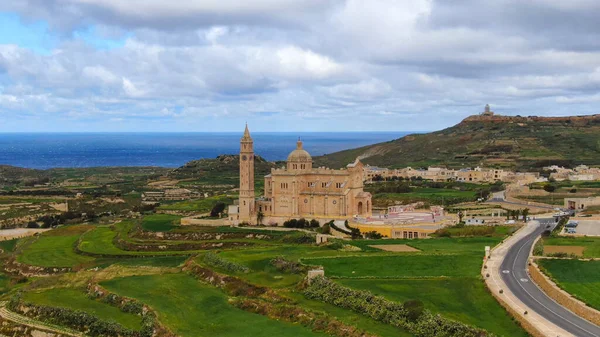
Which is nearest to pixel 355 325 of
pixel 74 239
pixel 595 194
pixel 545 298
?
pixel 545 298

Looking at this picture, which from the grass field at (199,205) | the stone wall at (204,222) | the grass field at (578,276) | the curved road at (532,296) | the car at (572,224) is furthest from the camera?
the grass field at (199,205)

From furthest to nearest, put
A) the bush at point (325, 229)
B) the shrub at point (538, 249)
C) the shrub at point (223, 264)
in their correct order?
the bush at point (325, 229) → the shrub at point (223, 264) → the shrub at point (538, 249)

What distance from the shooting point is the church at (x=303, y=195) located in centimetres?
7281

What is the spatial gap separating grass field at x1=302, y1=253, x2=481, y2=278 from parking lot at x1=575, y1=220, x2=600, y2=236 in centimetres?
1418

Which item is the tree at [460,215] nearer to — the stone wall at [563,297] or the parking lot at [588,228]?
the parking lot at [588,228]

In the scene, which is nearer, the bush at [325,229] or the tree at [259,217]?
the bush at [325,229]

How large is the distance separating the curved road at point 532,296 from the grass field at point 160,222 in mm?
36121

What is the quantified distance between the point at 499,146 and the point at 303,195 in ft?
267

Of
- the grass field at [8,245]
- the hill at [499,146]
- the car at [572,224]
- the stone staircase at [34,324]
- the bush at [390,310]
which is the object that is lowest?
the stone staircase at [34,324]

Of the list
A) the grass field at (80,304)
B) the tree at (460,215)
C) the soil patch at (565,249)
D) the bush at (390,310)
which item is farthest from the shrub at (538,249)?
the grass field at (80,304)

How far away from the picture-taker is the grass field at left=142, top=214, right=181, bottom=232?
7269 centimetres

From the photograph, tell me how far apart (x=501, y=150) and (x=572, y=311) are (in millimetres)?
113220

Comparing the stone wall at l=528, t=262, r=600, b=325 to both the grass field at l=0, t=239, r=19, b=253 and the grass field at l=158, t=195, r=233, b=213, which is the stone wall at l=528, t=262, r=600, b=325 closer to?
the grass field at l=0, t=239, r=19, b=253

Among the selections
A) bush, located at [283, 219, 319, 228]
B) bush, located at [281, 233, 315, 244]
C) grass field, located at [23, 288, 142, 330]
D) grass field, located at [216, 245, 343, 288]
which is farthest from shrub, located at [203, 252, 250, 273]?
bush, located at [283, 219, 319, 228]
